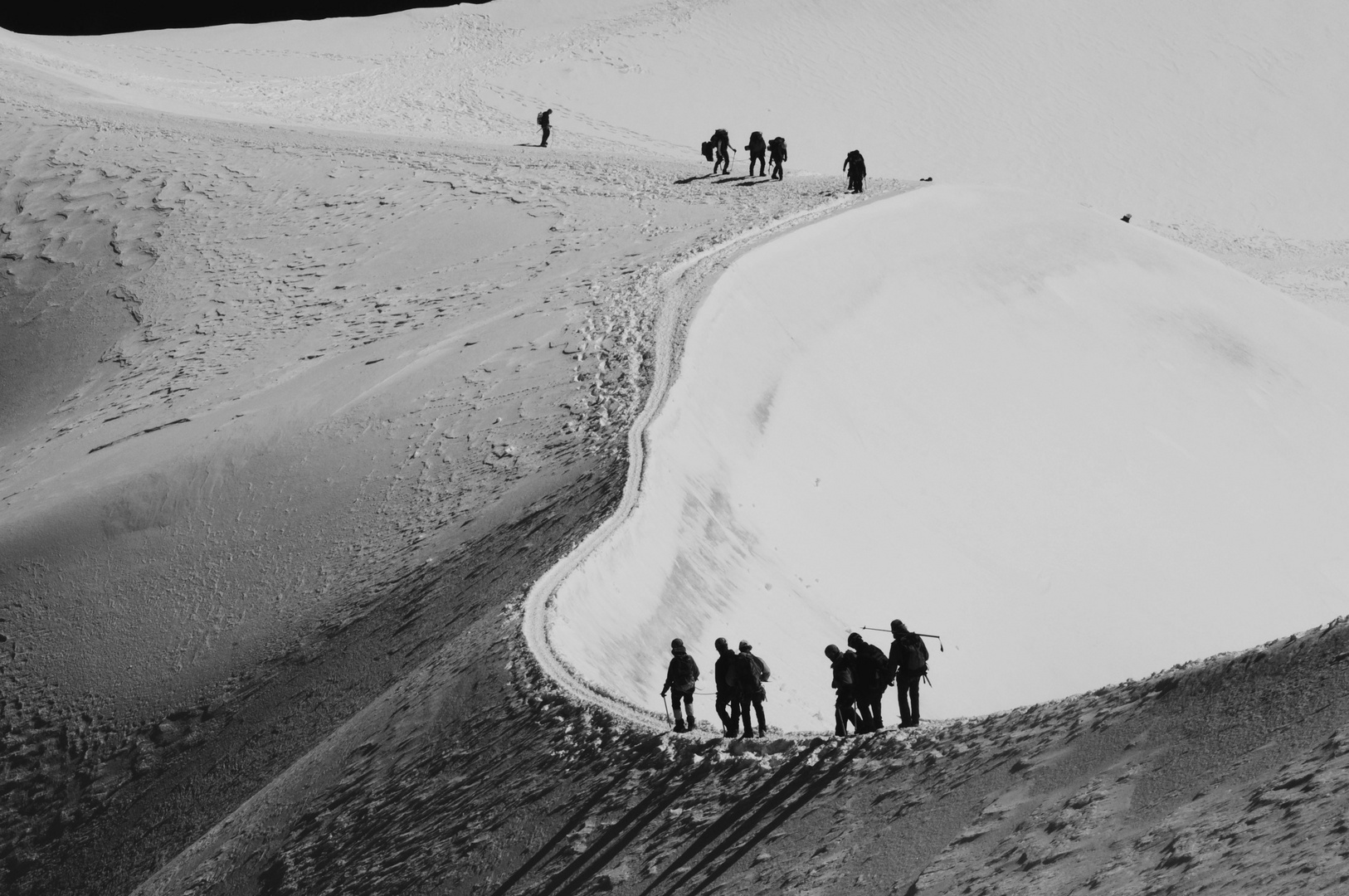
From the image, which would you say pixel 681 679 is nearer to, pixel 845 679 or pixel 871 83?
pixel 845 679

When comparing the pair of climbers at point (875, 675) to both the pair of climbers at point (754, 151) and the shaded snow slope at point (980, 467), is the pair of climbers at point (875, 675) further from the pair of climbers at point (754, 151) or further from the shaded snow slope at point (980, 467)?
the pair of climbers at point (754, 151)

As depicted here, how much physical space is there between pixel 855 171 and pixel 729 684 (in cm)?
2429

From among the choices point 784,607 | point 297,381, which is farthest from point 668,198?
point 784,607

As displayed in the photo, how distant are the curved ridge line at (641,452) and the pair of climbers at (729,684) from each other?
0.46 metres

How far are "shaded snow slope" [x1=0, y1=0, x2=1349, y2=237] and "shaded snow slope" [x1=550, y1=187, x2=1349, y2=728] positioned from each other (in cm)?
1642

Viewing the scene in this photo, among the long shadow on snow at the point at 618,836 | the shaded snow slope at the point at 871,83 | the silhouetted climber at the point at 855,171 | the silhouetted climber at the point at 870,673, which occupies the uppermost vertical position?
the shaded snow slope at the point at 871,83

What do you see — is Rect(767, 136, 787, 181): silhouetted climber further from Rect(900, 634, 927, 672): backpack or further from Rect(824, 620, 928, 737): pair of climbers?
Rect(900, 634, 927, 672): backpack

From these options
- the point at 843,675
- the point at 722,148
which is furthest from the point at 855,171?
the point at 843,675

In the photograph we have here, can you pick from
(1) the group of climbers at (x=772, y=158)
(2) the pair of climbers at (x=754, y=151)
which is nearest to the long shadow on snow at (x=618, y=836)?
(1) the group of climbers at (x=772, y=158)

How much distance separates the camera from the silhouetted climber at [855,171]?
110ft

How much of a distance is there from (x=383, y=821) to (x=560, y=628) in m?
2.84

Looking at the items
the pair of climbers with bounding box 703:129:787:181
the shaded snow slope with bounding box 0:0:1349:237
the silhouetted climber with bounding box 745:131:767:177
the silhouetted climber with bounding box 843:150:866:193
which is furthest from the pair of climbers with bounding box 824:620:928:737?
the shaded snow slope with bounding box 0:0:1349:237

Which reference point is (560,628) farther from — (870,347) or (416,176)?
(416,176)

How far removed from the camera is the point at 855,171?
3378 cm
